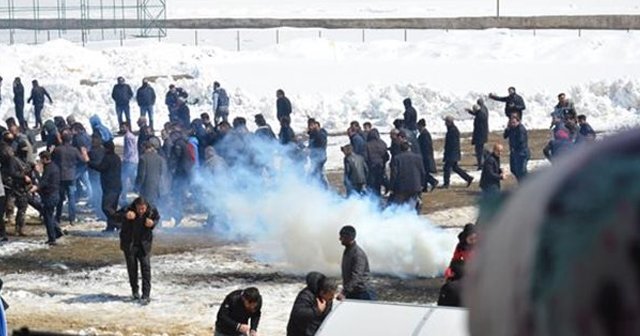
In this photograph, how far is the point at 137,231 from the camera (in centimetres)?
1396

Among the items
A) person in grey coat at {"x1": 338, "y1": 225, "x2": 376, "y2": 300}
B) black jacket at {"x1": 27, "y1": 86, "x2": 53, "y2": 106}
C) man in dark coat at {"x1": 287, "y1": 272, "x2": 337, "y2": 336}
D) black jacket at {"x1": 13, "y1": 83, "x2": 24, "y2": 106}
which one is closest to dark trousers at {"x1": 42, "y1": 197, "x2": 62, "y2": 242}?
person in grey coat at {"x1": 338, "y1": 225, "x2": 376, "y2": 300}

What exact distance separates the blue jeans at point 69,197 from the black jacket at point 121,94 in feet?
33.0

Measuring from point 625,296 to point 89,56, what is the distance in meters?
39.6

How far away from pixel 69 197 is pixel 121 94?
10705 mm

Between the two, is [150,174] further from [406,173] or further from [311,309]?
[311,309]

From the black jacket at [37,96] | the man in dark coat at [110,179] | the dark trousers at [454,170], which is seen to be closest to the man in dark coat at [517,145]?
the dark trousers at [454,170]

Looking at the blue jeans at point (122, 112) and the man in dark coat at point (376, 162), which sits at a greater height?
the blue jeans at point (122, 112)

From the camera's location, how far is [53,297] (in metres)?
14.9

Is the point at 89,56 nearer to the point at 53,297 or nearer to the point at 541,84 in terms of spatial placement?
the point at 541,84

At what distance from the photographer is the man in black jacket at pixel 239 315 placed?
978 centimetres

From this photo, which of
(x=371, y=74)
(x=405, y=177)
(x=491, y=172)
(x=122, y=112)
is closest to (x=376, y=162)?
(x=405, y=177)

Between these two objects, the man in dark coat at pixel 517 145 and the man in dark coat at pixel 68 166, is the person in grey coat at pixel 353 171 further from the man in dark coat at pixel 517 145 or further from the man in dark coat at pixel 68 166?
the man in dark coat at pixel 68 166

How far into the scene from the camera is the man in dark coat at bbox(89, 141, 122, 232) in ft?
60.5

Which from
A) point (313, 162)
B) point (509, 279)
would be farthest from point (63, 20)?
point (509, 279)
